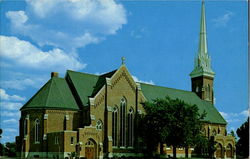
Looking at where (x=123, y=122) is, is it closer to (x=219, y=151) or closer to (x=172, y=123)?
(x=172, y=123)

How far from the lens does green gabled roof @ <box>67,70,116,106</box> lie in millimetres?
56875

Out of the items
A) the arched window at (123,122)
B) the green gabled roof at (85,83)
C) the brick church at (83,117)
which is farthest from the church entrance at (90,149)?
the arched window at (123,122)

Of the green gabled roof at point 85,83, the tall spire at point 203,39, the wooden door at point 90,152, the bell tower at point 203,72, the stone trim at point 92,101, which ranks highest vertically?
the tall spire at point 203,39

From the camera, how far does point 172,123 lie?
54.0m

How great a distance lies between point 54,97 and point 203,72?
4041 centimetres

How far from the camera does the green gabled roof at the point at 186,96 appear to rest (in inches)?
2720

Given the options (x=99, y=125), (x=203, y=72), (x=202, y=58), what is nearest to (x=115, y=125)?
(x=99, y=125)

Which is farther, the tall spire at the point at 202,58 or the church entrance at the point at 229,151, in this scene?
the tall spire at the point at 202,58

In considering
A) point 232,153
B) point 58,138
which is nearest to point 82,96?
point 58,138

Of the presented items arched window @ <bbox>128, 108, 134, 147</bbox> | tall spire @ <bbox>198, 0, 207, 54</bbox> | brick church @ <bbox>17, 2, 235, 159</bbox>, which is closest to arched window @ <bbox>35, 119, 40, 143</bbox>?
brick church @ <bbox>17, 2, 235, 159</bbox>

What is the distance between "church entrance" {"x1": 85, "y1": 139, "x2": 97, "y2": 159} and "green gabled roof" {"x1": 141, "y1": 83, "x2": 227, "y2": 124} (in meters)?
18.7

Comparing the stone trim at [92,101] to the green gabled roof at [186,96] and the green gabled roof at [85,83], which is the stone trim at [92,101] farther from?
the green gabled roof at [186,96]

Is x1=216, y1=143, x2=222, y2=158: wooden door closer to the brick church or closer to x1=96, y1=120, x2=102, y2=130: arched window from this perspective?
the brick church

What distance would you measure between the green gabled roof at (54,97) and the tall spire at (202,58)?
122 ft
